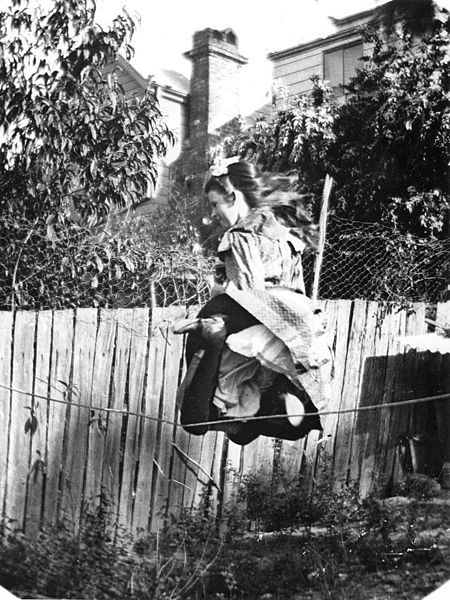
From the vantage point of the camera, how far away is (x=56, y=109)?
413cm

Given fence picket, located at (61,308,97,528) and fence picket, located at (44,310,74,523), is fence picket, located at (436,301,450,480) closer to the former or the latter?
fence picket, located at (61,308,97,528)

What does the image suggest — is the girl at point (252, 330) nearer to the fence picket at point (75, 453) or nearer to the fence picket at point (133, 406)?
the fence picket at point (133, 406)

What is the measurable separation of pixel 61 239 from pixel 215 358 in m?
0.98

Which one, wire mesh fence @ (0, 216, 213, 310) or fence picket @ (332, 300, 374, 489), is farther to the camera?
fence picket @ (332, 300, 374, 489)

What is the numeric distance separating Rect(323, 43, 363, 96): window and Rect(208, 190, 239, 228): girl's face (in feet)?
2.74

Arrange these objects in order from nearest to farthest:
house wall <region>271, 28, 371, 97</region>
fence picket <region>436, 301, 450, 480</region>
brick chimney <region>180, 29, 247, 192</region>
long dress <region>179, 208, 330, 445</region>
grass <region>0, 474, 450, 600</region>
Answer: grass <region>0, 474, 450, 600</region> → long dress <region>179, 208, 330, 445</region> → brick chimney <region>180, 29, 247, 192</region> → house wall <region>271, 28, 371, 97</region> → fence picket <region>436, 301, 450, 480</region>

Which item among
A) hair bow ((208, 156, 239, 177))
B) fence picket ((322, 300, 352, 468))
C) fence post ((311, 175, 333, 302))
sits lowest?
fence picket ((322, 300, 352, 468))

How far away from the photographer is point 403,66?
14.2 feet

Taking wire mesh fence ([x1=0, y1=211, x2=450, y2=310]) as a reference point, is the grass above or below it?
below

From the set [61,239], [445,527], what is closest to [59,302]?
[61,239]

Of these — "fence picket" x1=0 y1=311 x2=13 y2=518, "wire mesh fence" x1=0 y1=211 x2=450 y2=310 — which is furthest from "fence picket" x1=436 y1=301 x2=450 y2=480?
"fence picket" x1=0 y1=311 x2=13 y2=518

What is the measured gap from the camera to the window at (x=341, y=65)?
4.31 meters

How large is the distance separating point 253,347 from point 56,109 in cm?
156

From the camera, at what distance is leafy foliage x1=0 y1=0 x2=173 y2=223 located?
4.12 metres
